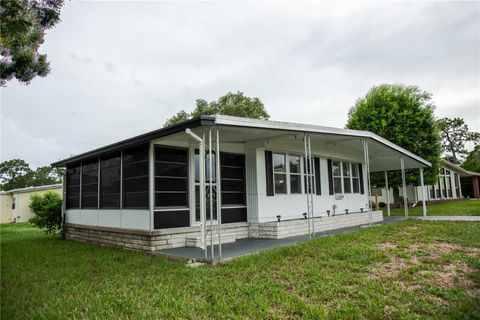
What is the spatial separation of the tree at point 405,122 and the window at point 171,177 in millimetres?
13696

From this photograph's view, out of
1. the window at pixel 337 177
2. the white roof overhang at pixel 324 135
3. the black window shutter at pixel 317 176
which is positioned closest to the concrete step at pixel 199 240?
the white roof overhang at pixel 324 135

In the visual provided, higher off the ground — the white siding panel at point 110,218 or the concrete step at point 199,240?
the white siding panel at point 110,218

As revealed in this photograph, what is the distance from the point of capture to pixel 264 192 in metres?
9.37

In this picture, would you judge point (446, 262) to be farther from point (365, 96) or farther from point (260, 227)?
point (365, 96)

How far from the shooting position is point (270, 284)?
455 centimetres

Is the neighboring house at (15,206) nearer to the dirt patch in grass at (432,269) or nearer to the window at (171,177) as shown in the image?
the window at (171,177)

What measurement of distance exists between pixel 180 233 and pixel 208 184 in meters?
1.36

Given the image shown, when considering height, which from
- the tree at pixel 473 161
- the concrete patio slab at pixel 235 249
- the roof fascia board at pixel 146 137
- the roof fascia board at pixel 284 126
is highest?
the tree at pixel 473 161

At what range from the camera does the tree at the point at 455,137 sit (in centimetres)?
3981

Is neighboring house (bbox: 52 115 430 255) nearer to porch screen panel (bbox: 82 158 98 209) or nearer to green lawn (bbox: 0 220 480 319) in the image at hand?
porch screen panel (bbox: 82 158 98 209)

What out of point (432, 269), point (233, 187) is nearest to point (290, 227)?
point (233, 187)

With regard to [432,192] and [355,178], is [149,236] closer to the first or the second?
[355,178]

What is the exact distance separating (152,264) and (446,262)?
17.0 ft

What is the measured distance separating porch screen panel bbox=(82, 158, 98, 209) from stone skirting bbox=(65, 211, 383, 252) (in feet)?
2.42
